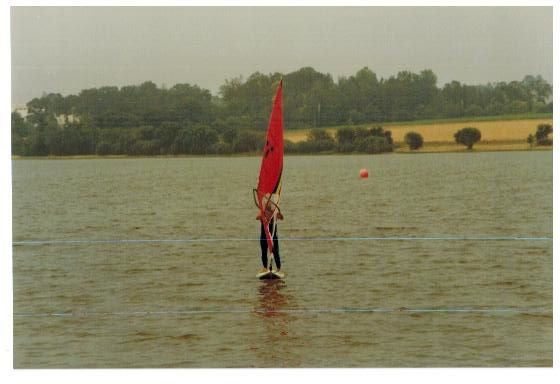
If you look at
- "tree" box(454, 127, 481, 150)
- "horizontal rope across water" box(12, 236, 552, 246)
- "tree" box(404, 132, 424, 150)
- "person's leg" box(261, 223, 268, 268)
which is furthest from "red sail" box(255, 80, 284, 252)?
"tree" box(404, 132, 424, 150)

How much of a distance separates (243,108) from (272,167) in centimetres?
821

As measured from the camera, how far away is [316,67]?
1405cm

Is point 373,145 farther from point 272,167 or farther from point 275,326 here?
point 275,326

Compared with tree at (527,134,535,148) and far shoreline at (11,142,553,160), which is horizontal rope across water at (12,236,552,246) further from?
tree at (527,134,535,148)

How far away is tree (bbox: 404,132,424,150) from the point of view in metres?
21.7

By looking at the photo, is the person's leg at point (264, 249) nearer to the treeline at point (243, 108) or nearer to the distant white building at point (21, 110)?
the treeline at point (243, 108)

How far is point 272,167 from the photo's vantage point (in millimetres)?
8477

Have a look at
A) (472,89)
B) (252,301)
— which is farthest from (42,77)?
(472,89)

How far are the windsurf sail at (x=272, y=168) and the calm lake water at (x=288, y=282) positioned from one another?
0.73m

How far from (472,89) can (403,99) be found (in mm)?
1522

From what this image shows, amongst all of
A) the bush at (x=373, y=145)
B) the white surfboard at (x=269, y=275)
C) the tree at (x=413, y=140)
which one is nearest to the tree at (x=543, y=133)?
the tree at (x=413, y=140)

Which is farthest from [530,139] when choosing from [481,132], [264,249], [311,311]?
[311,311]

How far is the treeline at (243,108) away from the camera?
595 inches

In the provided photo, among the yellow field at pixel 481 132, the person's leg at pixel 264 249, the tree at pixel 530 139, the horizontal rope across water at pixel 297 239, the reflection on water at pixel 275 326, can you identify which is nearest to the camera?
the reflection on water at pixel 275 326
